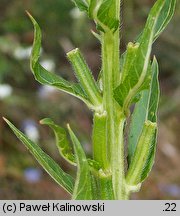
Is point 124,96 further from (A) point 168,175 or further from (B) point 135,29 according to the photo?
(B) point 135,29

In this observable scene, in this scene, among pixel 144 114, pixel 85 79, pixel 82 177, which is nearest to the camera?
pixel 82 177

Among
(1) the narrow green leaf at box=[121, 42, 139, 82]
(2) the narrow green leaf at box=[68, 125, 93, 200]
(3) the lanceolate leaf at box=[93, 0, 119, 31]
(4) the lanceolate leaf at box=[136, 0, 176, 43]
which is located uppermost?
(4) the lanceolate leaf at box=[136, 0, 176, 43]

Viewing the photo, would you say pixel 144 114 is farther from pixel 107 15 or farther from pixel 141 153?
pixel 107 15

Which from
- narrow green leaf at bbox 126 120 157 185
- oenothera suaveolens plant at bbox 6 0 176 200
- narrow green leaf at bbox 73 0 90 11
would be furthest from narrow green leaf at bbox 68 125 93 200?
narrow green leaf at bbox 73 0 90 11

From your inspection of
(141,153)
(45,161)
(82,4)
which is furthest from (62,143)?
(82,4)

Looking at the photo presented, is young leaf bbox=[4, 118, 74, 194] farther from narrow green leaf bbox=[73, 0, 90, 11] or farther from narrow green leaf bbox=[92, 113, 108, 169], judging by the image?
narrow green leaf bbox=[73, 0, 90, 11]

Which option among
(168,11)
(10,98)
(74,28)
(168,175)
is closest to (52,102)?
(10,98)

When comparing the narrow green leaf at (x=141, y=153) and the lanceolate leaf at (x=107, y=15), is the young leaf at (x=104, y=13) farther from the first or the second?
the narrow green leaf at (x=141, y=153)
